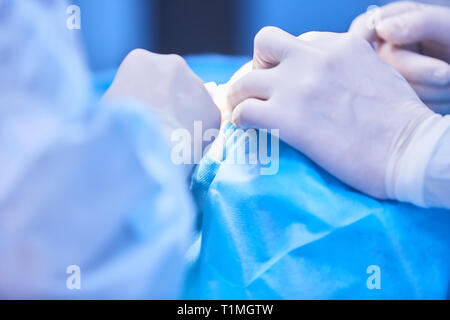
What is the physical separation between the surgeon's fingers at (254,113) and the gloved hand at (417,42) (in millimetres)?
234

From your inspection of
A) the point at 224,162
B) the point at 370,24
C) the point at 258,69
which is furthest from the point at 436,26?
the point at 224,162

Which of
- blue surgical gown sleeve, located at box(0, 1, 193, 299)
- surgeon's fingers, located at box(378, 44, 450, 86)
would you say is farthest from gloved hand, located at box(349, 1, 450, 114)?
blue surgical gown sleeve, located at box(0, 1, 193, 299)

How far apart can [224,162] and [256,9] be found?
1155 mm

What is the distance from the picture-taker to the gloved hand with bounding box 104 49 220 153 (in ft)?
2.24

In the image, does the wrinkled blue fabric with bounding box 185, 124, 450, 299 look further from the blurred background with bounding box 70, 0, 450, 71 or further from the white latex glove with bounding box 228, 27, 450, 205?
the blurred background with bounding box 70, 0, 450, 71

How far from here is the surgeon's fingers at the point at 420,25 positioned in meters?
→ 0.73

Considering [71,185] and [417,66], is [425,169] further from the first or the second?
[71,185]

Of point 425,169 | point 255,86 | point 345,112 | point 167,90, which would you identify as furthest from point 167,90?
point 425,169

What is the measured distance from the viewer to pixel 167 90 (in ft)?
2.29

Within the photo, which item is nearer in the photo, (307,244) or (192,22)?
(307,244)

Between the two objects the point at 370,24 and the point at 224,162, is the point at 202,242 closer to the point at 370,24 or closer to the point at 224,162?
the point at 224,162

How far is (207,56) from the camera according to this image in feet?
5.41

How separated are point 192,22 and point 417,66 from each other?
101 centimetres

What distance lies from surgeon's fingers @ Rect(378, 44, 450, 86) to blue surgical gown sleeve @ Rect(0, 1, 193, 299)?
47 centimetres
